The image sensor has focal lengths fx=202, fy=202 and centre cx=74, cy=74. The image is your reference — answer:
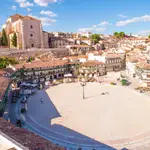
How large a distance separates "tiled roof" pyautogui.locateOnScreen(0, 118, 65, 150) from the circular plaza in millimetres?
6277

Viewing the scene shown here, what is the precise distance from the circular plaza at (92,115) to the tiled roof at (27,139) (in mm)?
6277

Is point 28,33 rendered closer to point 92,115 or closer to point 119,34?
point 92,115

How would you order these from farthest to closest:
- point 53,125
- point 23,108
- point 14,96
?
1. point 14,96
2. point 23,108
3. point 53,125

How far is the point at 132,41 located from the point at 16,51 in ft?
203

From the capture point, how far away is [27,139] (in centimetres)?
1176

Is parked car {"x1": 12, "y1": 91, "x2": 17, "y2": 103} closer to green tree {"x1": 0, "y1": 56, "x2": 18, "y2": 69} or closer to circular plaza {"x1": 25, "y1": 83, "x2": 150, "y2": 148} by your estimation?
circular plaza {"x1": 25, "y1": 83, "x2": 150, "y2": 148}

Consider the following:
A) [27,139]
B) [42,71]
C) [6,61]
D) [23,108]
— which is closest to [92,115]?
[23,108]

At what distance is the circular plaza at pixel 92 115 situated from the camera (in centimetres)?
1880

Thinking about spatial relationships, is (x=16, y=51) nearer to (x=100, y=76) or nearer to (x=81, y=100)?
(x=100, y=76)

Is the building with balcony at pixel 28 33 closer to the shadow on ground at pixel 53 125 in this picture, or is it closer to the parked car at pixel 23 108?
the shadow on ground at pixel 53 125

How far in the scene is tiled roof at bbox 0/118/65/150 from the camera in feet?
35.9

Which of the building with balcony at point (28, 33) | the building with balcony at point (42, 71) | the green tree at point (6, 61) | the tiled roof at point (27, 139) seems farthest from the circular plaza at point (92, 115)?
the building with balcony at point (28, 33)

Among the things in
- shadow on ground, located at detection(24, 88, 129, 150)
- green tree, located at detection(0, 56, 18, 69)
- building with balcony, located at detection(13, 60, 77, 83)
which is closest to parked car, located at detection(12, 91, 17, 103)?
shadow on ground, located at detection(24, 88, 129, 150)

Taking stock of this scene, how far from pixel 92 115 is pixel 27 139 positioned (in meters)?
13.0
